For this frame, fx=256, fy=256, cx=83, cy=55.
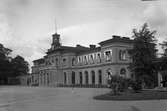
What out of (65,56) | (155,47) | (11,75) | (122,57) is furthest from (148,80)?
(11,75)

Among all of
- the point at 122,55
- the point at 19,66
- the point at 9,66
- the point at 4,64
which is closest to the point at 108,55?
the point at 122,55

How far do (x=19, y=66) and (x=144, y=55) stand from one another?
90249 millimetres

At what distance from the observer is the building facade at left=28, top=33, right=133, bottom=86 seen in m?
57.3

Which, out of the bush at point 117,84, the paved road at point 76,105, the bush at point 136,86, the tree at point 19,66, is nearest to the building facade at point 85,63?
the tree at point 19,66

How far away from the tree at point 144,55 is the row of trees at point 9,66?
76.3 meters

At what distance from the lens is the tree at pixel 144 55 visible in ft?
99.8

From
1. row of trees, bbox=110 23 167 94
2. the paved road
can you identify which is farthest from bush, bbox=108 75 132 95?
row of trees, bbox=110 23 167 94

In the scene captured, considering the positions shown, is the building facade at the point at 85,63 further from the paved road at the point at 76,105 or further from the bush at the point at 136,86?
the paved road at the point at 76,105

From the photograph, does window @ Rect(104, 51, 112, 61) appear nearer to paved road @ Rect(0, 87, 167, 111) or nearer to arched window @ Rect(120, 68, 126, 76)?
arched window @ Rect(120, 68, 126, 76)

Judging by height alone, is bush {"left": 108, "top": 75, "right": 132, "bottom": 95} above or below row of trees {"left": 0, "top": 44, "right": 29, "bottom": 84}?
below

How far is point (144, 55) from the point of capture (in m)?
30.7

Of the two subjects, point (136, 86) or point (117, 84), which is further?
point (136, 86)

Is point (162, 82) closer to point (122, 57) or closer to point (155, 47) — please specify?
point (155, 47)

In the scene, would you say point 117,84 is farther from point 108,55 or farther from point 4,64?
point 4,64
